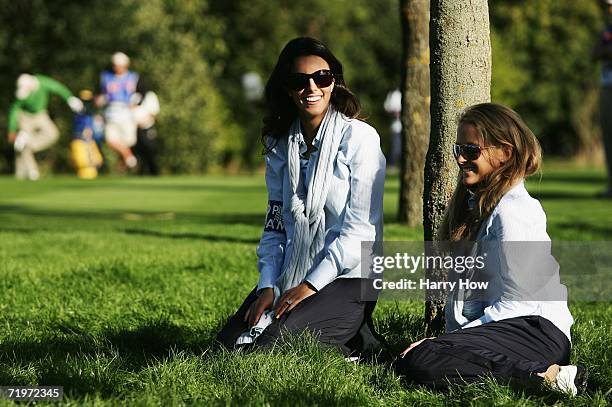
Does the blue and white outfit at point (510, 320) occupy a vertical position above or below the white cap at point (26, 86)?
below

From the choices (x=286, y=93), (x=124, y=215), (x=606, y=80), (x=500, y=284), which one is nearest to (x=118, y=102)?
(x=124, y=215)

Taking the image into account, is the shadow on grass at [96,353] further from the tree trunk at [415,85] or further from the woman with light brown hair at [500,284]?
the tree trunk at [415,85]

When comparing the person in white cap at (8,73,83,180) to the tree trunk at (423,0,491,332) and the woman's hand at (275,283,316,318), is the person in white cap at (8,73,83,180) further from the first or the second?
the woman's hand at (275,283,316,318)

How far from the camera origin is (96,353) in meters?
4.41

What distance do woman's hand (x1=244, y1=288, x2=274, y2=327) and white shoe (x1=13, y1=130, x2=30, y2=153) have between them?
Result: 21.5 metres

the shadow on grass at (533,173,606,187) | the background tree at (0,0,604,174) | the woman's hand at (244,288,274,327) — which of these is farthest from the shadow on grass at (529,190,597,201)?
the background tree at (0,0,604,174)

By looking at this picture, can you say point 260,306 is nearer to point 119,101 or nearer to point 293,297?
point 293,297

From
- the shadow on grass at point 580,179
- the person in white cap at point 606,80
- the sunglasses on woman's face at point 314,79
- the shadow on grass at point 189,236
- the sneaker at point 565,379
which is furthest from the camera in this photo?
the shadow on grass at point 580,179

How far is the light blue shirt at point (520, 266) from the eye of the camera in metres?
3.90

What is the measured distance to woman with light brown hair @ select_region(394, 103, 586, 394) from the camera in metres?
3.83

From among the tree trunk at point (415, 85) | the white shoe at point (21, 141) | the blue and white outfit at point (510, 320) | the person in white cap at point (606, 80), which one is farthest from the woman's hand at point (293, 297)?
the white shoe at point (21, 141)

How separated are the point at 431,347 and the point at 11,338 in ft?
7.30

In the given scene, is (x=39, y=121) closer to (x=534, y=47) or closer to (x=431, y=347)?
(x=431, y=347)

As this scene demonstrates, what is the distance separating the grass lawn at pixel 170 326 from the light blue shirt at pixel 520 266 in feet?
1.14
